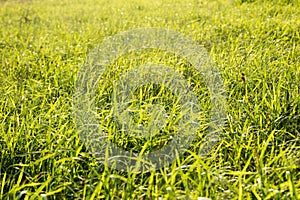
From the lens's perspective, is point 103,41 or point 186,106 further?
point 103,41

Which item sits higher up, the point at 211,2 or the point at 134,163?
the point at 211,2

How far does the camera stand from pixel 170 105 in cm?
231

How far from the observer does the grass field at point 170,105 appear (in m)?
1.57

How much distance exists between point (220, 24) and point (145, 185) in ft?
9.77

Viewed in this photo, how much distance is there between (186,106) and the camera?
2.23 metres

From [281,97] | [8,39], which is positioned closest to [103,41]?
[8,39]

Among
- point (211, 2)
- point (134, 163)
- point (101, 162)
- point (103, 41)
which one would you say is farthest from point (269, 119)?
point (211, 2)

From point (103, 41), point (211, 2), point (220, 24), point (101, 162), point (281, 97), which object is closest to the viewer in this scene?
point (101, 162)

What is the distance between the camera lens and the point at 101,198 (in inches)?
62.4

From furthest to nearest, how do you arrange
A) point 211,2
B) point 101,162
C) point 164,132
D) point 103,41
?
point 211,2
point 103,41
point 164,132
point 101,162

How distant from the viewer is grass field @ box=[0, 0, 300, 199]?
5.14 ft

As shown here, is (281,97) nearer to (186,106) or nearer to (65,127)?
(186,106)

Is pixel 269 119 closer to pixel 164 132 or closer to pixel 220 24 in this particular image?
pixel 164 132

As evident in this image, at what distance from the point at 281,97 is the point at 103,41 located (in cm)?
216
